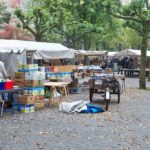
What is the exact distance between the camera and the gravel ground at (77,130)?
8.94m

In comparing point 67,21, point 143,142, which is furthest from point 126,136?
point 67,21

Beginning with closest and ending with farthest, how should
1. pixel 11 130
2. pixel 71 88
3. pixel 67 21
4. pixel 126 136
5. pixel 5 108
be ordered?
pixel 126 136 < pixel 11 130 < pixel 5 108 < pixel 71 88 < pixel 67 21

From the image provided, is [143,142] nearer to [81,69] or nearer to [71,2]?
[71,2]

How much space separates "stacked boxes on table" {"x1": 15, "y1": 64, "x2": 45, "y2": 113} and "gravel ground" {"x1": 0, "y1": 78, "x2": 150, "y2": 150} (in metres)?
0.37

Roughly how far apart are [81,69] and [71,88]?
13.6ft

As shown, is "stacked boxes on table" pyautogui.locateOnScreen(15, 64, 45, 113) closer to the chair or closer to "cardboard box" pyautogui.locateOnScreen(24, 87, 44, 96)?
"cardboard box" pyautogui.locateOnScreen(24, 87, 44, 96)

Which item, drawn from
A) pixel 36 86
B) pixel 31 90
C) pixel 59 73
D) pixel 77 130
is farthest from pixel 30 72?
pixel 59 73

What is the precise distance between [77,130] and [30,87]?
3.84 m

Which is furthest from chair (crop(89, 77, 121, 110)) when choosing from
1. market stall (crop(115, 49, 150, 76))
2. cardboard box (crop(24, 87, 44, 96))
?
market stall (crop(115, 49, 150, 76))

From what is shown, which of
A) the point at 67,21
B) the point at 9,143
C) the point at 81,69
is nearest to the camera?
the point at 9,143

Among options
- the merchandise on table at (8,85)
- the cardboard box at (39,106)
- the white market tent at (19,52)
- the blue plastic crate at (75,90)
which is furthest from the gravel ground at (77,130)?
the blue plastic crate at (75,90)

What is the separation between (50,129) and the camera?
35.2ft

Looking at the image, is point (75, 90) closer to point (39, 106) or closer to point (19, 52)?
point (19, 52)

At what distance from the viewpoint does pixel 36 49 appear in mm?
18703
